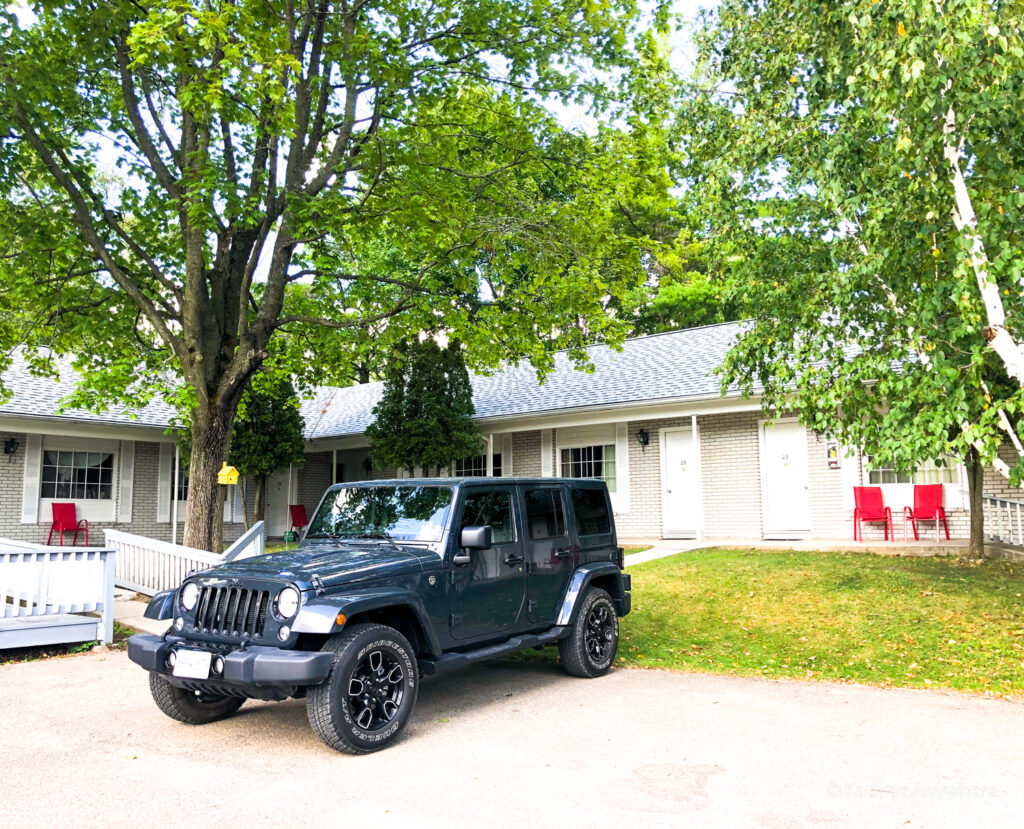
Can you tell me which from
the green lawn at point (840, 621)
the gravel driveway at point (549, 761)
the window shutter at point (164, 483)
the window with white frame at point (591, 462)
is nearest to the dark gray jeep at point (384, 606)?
the gravel driveway at point (549, 761)

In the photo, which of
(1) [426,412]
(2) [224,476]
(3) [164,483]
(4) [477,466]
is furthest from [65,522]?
(4) [477,466]

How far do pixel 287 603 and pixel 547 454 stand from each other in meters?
13.9

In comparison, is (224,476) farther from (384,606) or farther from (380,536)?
(384,606)

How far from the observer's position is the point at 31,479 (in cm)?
1698

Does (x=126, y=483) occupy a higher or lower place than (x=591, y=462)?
lower

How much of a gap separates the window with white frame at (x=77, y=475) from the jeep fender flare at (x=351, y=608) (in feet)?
49.5

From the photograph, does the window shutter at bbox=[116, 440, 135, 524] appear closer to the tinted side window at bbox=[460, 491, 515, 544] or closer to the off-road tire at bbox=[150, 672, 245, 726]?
the off-road tire at bbox=[150, 672, 245, 726]

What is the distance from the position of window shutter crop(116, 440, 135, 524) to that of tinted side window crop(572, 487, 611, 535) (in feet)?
47.4

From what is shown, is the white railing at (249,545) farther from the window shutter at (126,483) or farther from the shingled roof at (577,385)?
the window shutter at (126,483)

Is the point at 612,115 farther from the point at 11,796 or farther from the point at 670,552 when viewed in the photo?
the point at 11,796

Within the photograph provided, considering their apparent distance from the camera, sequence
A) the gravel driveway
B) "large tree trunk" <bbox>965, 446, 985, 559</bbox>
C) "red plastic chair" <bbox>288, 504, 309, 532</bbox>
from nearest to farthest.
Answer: the gravel driveway, "large tree trunk" <bbox>965, 446, 985, 559</bbox>, "red plastic chair" <bbox>288, 504, 309, 532</bbox>

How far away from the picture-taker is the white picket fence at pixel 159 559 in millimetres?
10031

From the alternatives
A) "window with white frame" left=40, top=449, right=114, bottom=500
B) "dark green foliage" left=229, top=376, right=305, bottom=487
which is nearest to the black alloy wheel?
"dark green foliage" left=229, top=376, right=305, bottom=487

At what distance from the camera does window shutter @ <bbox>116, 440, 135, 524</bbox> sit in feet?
60.5
